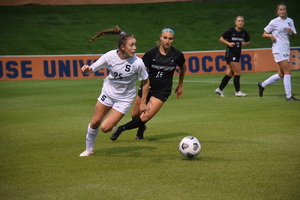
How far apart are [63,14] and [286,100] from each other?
27.7m

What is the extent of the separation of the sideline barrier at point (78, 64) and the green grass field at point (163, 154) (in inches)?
425

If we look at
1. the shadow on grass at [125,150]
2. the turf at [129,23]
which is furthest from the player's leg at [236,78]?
the turf at [129,23]

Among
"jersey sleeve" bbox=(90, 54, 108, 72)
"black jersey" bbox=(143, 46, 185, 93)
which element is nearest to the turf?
"black jersey" bbox=(143, 46, 185, 93)

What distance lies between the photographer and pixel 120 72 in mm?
9289

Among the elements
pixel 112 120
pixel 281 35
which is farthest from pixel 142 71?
pixel 281 35

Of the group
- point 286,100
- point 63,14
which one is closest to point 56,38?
point 63,14

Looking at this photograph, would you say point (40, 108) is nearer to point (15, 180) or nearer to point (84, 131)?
point (84, 131)

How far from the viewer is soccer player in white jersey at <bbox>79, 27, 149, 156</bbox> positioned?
9.23 metres

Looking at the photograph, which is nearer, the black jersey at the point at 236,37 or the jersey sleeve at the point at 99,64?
the jersey sleeve at the point at 99,64

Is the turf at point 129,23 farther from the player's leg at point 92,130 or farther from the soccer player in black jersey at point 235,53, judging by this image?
the player's leg at point 92,130

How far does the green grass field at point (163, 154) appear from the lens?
6891 mm

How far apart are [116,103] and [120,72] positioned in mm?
533

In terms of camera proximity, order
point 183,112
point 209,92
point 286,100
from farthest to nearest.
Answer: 1. point 209,92
2. point 286,100
3. point 183,112

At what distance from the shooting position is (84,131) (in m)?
12.1
